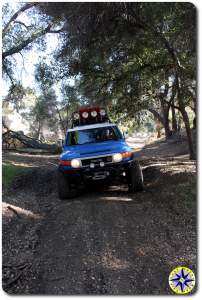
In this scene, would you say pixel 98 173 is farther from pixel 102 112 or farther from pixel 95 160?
pixel 102 112

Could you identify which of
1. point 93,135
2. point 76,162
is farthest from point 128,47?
point 76,162

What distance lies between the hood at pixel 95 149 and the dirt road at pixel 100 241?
1.10 metres

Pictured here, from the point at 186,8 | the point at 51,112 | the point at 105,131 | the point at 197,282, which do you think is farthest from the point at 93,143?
the point at 51,112

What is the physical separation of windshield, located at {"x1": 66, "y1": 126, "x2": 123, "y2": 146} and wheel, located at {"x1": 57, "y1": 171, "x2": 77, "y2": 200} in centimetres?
115

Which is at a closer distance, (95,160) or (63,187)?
(95,160)

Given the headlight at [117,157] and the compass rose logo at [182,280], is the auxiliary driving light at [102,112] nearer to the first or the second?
the headlight at [117,157]

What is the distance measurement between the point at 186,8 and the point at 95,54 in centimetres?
375

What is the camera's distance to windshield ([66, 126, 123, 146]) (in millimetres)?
9656

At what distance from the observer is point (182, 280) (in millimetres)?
4176

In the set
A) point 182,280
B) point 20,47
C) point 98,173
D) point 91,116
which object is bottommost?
point 182,280

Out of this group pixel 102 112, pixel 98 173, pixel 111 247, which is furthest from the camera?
pixel 102 112

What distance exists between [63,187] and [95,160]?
1166 mm

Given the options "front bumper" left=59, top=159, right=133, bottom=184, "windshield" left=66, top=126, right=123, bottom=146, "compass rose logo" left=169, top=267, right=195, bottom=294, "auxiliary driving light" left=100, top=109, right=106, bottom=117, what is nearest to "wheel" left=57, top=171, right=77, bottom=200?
"front bumper" left=59, top=159, right=133, bottom=184

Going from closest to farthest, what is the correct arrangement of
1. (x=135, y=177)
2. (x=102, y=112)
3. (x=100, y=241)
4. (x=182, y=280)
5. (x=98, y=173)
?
1. (x=182, y=280)
2. (x=100, y=241)
3. (x=98, y=173)
4. (x=135, y=177)
5. (x=102, y=112)
